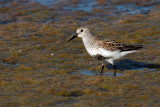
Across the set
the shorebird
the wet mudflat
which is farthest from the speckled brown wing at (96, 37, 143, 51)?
the wet mudflat

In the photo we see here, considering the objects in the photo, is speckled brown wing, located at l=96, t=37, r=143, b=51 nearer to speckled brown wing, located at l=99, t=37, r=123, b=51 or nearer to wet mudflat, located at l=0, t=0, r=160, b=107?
speckled brown wing, located at l=99, t=37, r=123, b=51

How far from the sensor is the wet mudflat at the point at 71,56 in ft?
25.1

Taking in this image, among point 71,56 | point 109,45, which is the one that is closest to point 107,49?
point 109,45

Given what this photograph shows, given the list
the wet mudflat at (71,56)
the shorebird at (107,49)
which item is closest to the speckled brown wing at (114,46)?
the shorebird at (107,49)

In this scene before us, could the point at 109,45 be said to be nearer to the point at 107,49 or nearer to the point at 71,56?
the point at 107,49

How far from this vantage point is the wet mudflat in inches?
301

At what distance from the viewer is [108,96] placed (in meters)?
7.64

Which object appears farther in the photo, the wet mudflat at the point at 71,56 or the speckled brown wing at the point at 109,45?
the speckled brown wing at the point at 109,45

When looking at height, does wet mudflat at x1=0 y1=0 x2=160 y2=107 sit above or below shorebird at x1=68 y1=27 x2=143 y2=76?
below

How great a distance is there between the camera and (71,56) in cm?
1060

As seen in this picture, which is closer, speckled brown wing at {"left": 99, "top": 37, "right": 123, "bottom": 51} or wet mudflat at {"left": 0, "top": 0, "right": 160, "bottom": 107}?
wet mudflat at {"left": 0, "top": 0, "right": 160, "bottom": 107}

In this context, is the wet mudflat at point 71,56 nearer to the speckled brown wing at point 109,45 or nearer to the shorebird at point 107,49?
the shorebird at point 107,49

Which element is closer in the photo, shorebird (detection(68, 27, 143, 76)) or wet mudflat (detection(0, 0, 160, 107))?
wet mudflat (detection(0, 0, 160, 107))

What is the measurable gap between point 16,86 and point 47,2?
31.6ft
